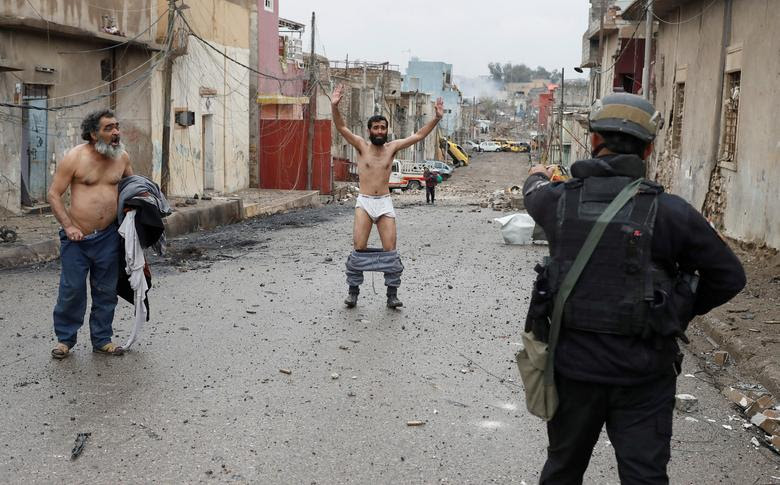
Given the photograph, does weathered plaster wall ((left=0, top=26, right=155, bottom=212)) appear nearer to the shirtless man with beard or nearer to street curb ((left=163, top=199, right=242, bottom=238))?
street curb ((left=163, top=199, right=242, bottom=238))

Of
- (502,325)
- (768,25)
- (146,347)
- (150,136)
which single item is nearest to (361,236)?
(502,325)

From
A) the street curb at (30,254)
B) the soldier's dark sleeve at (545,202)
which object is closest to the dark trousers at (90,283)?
the soldier's dark sleeve at (545,202)

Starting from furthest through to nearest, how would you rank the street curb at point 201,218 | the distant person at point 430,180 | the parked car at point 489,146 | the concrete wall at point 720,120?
the parked car at point 489,146
the distant person at point 430,180
the street curb at point 201,218
the concrete wall at point 720,120

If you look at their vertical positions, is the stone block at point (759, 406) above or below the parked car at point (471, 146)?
below

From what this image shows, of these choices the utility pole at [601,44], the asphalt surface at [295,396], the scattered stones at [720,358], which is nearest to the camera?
the asphalt surface at [295,396]

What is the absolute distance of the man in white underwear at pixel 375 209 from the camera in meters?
8.88

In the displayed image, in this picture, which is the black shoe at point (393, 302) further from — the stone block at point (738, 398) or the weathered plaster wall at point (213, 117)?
the weathered plaster wall at point (213, 117)

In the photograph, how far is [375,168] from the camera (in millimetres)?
9109

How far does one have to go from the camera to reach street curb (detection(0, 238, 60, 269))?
11412mm

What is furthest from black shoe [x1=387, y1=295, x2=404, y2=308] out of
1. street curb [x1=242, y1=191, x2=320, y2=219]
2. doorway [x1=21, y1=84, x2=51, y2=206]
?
street curb [x1=242, y1=191, x2=320, y2=219]

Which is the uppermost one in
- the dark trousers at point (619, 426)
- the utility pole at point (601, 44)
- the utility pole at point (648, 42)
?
the utility pole at point (601, 44)

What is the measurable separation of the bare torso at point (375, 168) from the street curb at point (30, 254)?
504cm

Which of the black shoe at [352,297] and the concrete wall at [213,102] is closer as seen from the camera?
the black shoe at [352,297]

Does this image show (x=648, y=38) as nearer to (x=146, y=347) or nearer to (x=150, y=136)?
(x=150, y=136)
